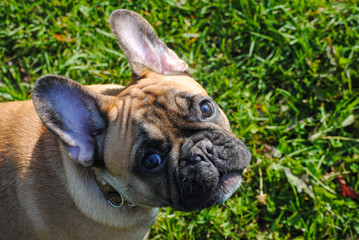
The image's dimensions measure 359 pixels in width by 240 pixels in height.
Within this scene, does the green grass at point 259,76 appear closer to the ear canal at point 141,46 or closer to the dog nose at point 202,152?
the ear canal at point 141,46

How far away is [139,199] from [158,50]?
4.79ft

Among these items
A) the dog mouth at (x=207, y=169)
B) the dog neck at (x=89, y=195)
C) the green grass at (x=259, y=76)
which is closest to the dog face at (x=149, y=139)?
the dog mouth at (x=207, y=169)

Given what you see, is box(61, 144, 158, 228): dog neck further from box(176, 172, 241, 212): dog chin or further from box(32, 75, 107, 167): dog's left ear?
box(176, 172, 241, 212): dog chin

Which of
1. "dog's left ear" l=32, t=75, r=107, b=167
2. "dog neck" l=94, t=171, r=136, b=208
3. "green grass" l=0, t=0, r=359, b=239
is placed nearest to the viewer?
"dog's left ear" l=32, t=75, r=107, b=167

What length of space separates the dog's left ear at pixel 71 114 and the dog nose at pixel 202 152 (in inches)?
32.5

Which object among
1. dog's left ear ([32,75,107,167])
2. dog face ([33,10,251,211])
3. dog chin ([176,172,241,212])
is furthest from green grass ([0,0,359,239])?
dog's left ear ([32,75,107,167])

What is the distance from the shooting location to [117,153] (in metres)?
2.94

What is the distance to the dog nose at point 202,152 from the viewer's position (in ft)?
9.37

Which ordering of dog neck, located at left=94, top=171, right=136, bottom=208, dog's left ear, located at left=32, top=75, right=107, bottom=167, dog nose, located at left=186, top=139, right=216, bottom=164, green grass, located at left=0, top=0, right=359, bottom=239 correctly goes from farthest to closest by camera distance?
green grass, located at left=0, top=0, right=359, bottom=239
dog neck, located at left=94, top=171, right=136, bottom=208
dog nose, located at left=186, top=139, right=216, bottom=164
dog's left ear, located at left=32, top=75, right=107, bottom=167

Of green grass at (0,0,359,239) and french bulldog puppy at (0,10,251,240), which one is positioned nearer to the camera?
french bulldog puppy at (0,10,251,240)

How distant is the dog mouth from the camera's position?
113 inches

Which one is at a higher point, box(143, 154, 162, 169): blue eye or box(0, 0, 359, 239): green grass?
box(143, 154, 162, 169): blue eye

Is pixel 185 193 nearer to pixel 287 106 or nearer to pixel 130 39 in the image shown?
pixel 130 39

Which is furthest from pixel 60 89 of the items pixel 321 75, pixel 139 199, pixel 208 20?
pixel 321 75
